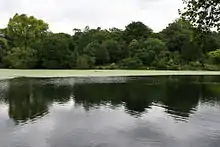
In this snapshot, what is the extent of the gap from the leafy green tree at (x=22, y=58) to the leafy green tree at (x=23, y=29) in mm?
7089

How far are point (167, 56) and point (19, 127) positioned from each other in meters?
48.1

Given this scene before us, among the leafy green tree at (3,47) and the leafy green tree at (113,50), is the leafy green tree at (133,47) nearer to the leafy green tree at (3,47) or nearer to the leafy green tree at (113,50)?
the leafy green tree at (113,50)

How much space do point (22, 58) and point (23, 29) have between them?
9.79 meters

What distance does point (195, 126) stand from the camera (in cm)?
1326

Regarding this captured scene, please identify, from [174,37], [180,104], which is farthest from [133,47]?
[180,104]

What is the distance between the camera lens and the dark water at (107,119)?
11.0 metres

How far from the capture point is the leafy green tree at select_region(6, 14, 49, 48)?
63888 mm

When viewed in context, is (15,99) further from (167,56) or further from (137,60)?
(167,56)

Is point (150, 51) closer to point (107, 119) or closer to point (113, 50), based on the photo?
point (113, 50)

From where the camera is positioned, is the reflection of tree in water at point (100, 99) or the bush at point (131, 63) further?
the bush at point (131, 63)

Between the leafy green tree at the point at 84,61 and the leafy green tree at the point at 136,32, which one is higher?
the leafy green tree at the point at 136,32

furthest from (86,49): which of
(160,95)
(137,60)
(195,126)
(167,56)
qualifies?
(195,126)

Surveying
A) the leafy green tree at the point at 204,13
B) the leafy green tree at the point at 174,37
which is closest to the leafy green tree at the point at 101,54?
the leafy green tree at the point at 174,37

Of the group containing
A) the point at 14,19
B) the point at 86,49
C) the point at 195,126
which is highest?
the point at 14,19
